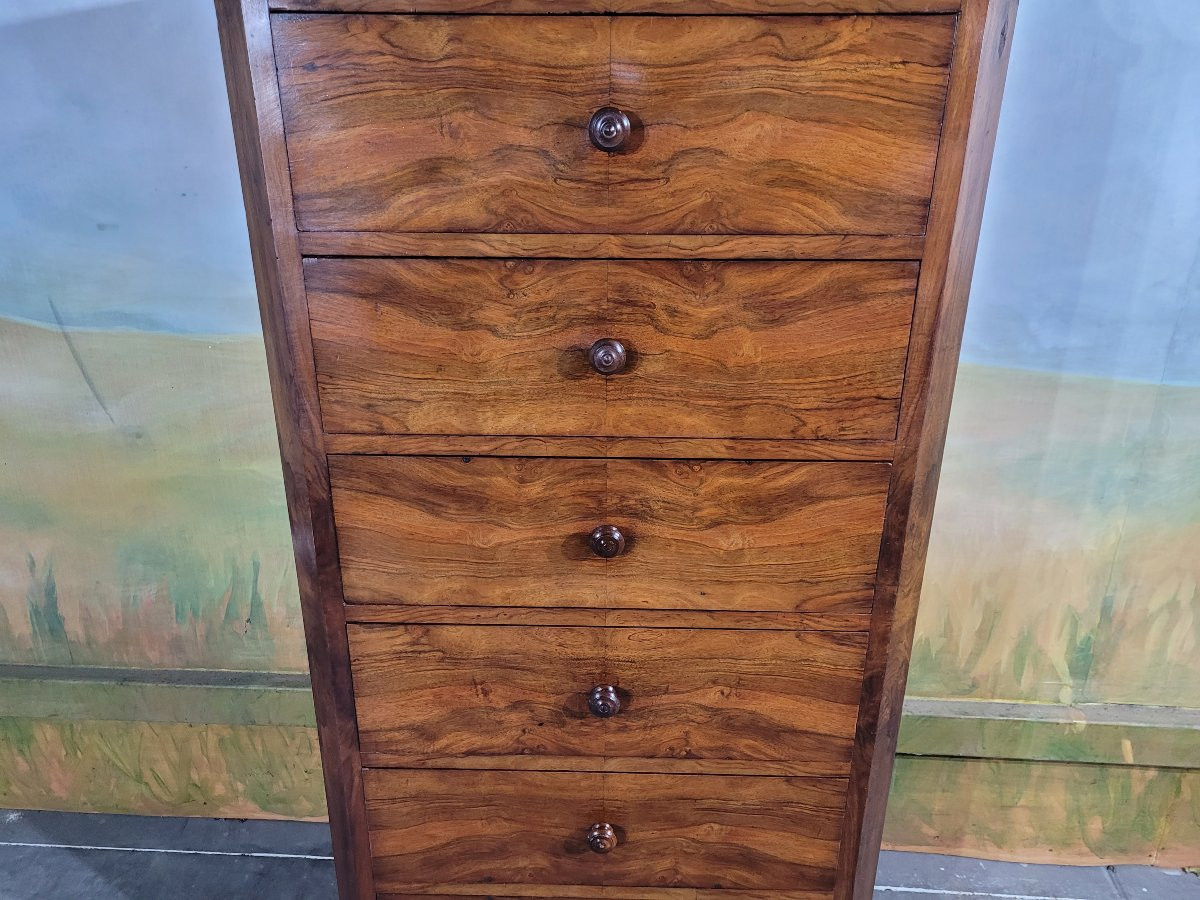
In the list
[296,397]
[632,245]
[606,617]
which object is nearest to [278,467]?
[296,397]

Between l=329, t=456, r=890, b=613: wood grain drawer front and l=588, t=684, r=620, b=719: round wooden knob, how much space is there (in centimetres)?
11

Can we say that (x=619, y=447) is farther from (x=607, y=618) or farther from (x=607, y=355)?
(x=607, y=618)

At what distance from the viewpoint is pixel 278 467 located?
135 cm

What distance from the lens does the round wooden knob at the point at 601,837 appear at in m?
1.05

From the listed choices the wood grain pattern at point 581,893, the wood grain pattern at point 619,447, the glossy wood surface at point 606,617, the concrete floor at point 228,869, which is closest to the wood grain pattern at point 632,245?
the wood grain pattern at point 619,447

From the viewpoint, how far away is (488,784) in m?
1.04

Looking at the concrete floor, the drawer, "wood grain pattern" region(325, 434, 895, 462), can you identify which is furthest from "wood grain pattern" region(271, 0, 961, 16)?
the concrete floor

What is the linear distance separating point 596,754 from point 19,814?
1.21m

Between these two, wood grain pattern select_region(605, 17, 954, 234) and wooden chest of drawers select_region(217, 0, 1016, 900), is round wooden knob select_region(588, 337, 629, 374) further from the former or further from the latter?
wood grain pattern select_region(605, 17, 954, 234)

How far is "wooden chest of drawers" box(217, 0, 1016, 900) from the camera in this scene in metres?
0.75

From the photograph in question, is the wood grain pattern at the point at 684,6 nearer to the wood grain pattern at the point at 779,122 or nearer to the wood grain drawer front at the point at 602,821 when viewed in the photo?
the wood grain pattern at the point at 779,122

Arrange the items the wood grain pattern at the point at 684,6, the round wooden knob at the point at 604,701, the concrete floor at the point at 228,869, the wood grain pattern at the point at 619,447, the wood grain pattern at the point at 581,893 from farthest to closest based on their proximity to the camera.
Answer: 1. the concrete floor at the point at 228,869
2. the wood grain pattern at the point at 581,893
3. the round wooden knob at the point at 604,701
4. the wood grain pattern at the point at 619,447
5. the wood grain pattern at the point at 684,6

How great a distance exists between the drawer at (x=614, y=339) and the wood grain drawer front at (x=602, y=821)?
45cm

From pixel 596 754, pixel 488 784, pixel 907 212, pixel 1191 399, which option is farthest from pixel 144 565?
pixel 1191 399
